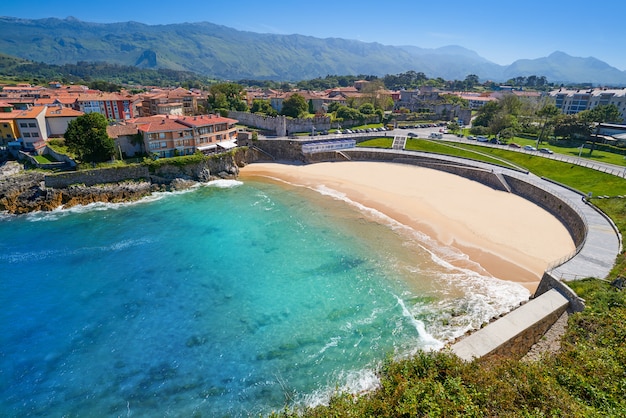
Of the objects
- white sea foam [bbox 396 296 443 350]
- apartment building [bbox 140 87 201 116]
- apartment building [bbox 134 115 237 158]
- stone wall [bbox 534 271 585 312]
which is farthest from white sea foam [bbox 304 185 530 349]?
apartment building [bbox 140 87 201 116]

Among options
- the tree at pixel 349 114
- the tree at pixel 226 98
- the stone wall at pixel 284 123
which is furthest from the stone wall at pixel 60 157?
the tree at pixel 349 114

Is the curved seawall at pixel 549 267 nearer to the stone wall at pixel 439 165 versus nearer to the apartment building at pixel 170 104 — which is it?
the stone wall at pixel 439 165

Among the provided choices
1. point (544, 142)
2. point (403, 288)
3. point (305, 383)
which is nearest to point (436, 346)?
point (403, 288)

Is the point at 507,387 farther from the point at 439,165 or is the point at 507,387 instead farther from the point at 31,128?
the point at 31,128

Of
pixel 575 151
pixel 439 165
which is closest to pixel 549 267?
pixel 439 165

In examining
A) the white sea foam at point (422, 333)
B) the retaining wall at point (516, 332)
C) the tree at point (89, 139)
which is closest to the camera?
the retaining wall at point (516, 332)

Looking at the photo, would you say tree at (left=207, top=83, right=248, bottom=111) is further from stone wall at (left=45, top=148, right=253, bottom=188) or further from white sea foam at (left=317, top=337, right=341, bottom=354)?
white sea foam at (left=317, top=337, right=341, bottom=354)

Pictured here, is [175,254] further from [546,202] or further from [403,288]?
[546,202]
